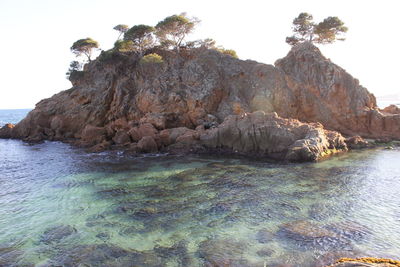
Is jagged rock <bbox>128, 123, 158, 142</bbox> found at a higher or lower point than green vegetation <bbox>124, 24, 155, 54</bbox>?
lower

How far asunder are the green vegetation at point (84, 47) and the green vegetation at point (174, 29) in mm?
16185

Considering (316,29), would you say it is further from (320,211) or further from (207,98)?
(320,211)

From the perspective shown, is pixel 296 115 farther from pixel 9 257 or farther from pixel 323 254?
pixel 9 257

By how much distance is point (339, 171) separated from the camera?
23328 mm

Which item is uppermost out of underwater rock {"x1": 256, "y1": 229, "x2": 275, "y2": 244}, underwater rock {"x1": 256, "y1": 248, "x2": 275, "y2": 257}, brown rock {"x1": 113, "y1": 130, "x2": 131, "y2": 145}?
brown rock {"x1": 113, "y1": 130, "x2": 131, "y2": 145}

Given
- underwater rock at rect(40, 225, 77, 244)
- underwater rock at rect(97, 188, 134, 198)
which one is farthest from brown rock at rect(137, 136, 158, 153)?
underwater rock at rect(40, 225, 77, 244)

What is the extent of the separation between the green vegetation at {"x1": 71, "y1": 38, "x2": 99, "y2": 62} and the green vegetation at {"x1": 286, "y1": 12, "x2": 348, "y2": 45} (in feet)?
130

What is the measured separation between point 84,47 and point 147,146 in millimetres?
35755

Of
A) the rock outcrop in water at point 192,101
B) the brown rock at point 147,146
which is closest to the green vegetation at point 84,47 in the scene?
the rock outcrop in water at point 192,101

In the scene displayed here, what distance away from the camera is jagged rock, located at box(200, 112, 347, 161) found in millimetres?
27156

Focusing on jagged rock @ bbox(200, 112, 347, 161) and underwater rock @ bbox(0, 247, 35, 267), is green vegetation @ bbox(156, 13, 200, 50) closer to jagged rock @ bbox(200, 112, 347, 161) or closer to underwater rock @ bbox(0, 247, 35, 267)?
jagged rock @ bbox(200, 112, 347, 161)

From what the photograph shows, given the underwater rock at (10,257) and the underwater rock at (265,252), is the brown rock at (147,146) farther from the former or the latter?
the underwater rock at (265,252)

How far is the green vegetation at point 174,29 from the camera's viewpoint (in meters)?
48.9

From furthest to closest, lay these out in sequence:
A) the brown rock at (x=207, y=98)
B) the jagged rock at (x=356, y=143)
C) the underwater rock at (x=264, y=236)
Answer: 1. the brown rock at (x=207, y=98)
2. the jagged rock at (x=356, y=143)
3. the underwater rock at (x=264, y=236)
